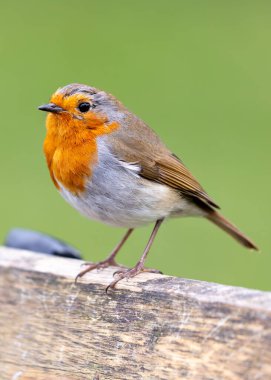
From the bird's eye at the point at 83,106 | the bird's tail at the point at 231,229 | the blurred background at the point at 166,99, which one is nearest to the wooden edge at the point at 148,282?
the bird's eye at the point at 83,106

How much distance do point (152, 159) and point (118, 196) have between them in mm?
333

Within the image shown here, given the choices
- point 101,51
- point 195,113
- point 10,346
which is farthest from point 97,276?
point 101,51

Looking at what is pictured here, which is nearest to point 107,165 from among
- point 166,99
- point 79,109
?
point 79,109

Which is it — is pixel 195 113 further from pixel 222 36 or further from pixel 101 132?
pixel 101 132

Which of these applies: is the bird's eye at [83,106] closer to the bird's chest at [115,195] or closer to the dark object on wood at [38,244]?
the bird's chest at [115,195]

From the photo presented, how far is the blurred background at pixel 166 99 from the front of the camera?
6.58 m

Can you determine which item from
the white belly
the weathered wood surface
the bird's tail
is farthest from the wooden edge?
the bird's tail

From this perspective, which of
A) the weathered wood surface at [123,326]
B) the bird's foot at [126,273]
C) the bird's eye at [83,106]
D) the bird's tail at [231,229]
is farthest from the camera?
the bird's tail at [231,229]

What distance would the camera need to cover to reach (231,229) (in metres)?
4.48

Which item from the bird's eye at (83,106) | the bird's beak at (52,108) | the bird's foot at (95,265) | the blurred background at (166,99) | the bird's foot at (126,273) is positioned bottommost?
the blurred background at (166,99)

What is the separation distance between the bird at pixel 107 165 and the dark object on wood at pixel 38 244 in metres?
0.20

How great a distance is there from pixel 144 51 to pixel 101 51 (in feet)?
1.68

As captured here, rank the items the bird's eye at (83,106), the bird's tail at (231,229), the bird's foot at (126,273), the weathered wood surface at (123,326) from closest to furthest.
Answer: the weathered wood surface at (123,326) < the bird's foot at (126,273) < the bird's eye at (83,106) < the bird's tail at (231,229)

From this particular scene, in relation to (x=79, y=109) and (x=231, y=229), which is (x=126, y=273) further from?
(x=231, y=229)
